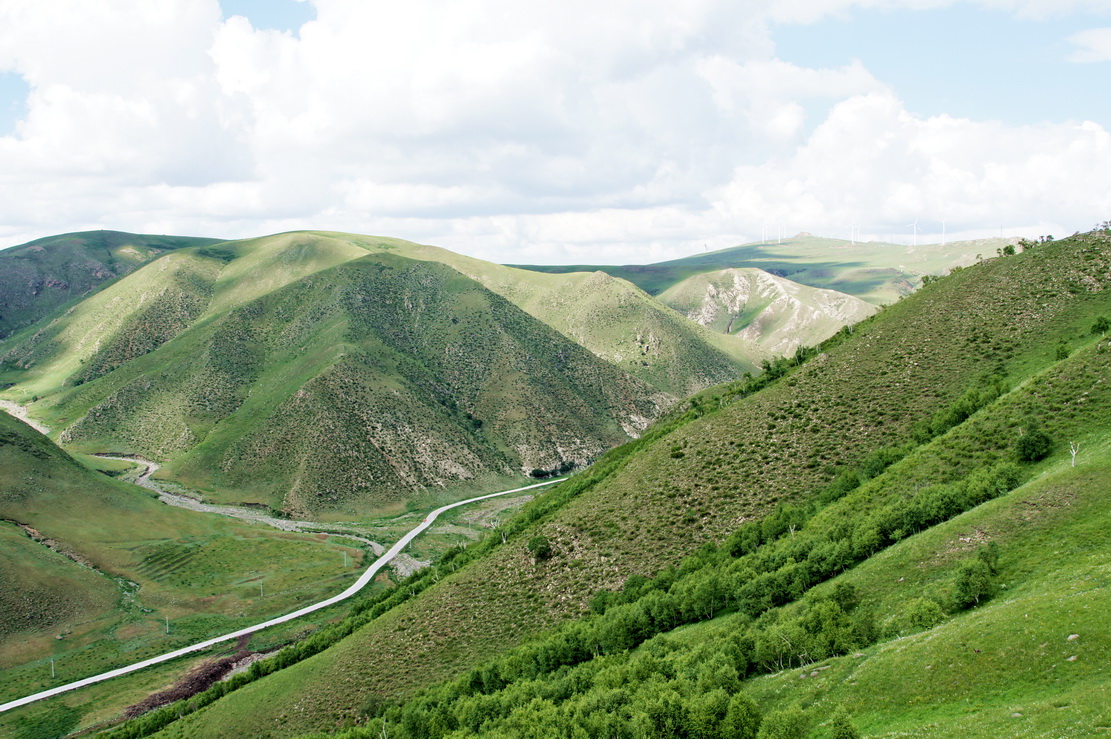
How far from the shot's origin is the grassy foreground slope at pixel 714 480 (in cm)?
5522

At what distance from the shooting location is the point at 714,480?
60.4 meters

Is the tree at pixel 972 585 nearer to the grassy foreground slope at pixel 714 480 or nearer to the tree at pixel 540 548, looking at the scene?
the grassy foreground slope at pixel 714 480

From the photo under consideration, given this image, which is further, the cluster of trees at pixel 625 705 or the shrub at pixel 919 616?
the shrub at pixel 919 616

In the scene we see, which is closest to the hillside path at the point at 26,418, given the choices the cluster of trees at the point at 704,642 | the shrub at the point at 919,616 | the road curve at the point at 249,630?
the road curve at the point at 249,630

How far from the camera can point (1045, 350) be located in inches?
2185

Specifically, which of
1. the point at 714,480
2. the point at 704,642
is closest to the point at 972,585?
the point at 704,642

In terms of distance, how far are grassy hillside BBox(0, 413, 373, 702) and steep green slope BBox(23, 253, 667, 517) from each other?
72.7ft

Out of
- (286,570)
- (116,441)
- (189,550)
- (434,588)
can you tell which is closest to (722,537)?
(434,588)

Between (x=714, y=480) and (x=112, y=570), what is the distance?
288ft

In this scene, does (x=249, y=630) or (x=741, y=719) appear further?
(x=249, y=630)

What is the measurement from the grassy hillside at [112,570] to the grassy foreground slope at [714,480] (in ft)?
107

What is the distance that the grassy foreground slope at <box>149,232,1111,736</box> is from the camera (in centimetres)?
5522

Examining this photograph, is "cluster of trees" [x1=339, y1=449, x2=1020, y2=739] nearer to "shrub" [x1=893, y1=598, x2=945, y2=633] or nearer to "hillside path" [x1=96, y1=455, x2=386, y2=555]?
"shrub" [x1=893, y1=598, x2=945, y2=633]

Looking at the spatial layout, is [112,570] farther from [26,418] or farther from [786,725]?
[26,418]
